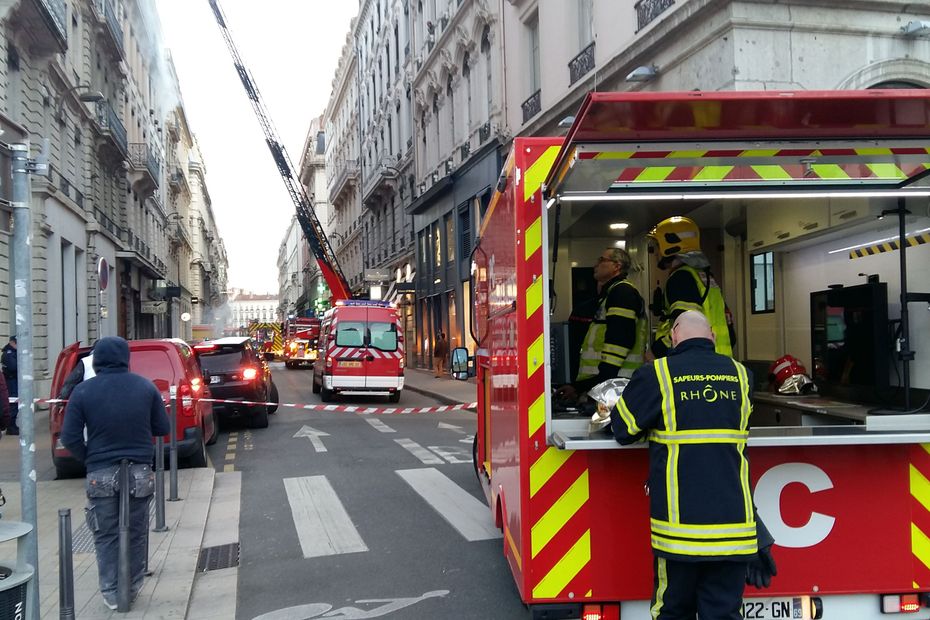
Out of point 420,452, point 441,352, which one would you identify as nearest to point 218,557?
point 420,452

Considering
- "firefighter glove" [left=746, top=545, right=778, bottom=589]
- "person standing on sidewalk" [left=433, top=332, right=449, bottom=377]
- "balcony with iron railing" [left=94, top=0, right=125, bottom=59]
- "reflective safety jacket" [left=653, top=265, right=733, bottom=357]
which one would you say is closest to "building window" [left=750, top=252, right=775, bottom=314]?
"reflective safety jacket" [left=653, top=265, right=733, bottom=357]

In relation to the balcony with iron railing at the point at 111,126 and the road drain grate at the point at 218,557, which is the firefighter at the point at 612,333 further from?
the balcony with iron railing at the point at 111,126

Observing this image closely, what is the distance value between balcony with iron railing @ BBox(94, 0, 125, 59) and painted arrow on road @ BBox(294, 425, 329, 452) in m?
21.9

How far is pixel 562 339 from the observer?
16.2 feet

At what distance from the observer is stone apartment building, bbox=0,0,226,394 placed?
66.6 feet

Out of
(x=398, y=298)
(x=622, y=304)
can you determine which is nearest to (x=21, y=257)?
(x=622, y=304)

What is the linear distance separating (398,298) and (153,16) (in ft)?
69.5

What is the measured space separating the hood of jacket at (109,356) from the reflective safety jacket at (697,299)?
3493mm

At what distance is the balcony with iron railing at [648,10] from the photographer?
14.3 meters

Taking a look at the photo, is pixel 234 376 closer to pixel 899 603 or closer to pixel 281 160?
pixel 899 603

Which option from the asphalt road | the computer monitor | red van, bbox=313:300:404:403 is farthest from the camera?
red van, bbox=313:300:404:403

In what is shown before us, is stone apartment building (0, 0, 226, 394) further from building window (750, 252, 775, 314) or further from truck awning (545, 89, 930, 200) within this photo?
building window (750, 252, 775, 314)

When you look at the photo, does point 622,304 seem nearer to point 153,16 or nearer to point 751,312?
point 751,312

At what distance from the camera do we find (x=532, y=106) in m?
21.5
